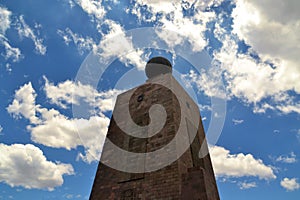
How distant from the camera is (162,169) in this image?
8.62m

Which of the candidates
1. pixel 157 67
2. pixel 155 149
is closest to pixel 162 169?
pixel 155 149

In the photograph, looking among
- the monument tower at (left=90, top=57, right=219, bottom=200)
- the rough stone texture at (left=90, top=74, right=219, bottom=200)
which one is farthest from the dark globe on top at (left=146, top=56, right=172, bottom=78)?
the rough stone texture at (left=90, top=74, right=219, bottom=200)

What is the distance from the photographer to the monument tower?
317 inches

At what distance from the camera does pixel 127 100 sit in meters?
13.1

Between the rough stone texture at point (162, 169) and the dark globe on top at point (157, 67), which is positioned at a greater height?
the dark globe on top at point (157, 67)

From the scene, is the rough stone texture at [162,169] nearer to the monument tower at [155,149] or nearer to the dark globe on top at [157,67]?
the monument tower at [155,149]

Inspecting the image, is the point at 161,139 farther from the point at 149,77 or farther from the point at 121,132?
the point at 149,77

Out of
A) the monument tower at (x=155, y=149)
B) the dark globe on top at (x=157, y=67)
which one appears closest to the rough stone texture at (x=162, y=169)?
the monument tower at (x=155, y=149)

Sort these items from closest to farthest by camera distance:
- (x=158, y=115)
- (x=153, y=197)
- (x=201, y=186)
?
(x=201, y=186) → (x=153, y=197) → (x=158, y=115)

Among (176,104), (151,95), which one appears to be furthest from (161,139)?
(151,95)

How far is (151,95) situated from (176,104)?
166 cm

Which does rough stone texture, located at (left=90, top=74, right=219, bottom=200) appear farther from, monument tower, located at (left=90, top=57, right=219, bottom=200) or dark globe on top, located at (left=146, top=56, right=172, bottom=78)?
dark globe on top, located at (left=146, top=56, right=172, bottom=78)

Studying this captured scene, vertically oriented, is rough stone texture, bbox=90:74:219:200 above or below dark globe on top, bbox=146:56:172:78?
below

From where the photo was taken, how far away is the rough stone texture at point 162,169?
778 centimetres
